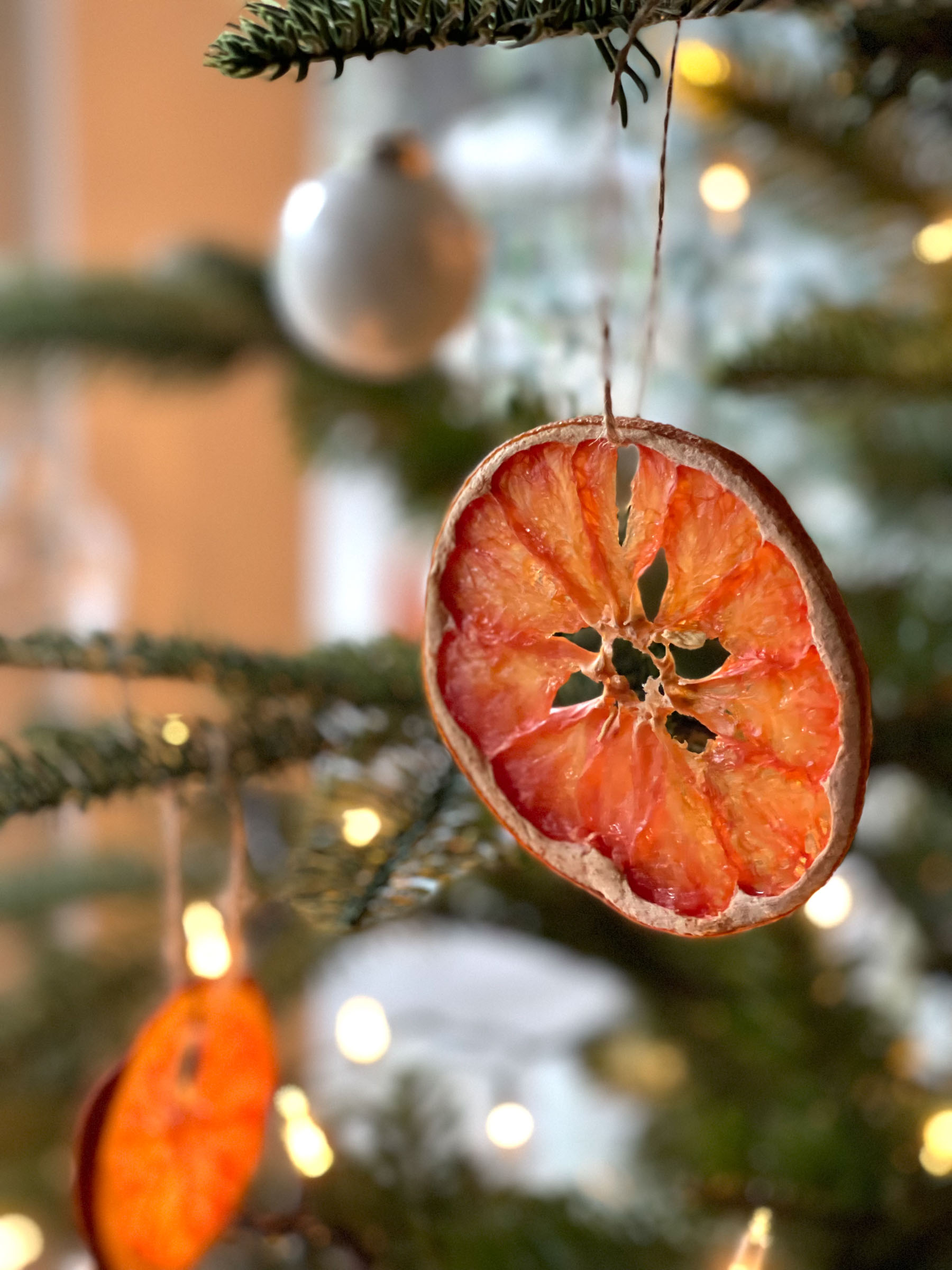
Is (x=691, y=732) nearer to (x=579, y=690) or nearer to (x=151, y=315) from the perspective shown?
(x=579, y=690)

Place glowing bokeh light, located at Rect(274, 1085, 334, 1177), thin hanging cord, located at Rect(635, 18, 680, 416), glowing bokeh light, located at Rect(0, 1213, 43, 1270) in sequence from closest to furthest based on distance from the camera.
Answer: thin hanging cord, located at Rect(635, 18, 680, 416)
glowing bokeh light, located at Rect(274, 1085, 334, 1177)
glowing bokeh light, located at Rect(0, 1213, 43, 1270)

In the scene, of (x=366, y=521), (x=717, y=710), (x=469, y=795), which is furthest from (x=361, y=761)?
(x=366, y=521)

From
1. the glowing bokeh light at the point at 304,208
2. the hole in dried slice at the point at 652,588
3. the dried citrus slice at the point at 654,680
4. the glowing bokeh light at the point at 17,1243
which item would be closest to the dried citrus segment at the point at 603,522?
the dried citrus slice at the point at 654,680

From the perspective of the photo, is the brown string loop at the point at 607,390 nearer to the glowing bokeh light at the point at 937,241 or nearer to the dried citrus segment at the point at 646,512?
the dried citrus segment at the point at 646,512

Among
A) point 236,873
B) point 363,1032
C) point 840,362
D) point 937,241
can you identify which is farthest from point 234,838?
point 937,241

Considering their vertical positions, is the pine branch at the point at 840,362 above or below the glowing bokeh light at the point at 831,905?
above

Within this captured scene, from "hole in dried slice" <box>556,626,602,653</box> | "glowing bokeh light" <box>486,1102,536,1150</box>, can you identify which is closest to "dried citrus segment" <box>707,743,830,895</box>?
"hole in dried slice" <box>556,626,602,653</box>

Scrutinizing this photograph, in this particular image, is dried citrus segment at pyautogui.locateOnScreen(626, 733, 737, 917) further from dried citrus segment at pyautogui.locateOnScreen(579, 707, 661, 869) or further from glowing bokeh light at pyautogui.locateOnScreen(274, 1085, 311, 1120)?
glowing bokeh light at pyautogui.locateOnScreen(274, 1085, 311, 1120)
